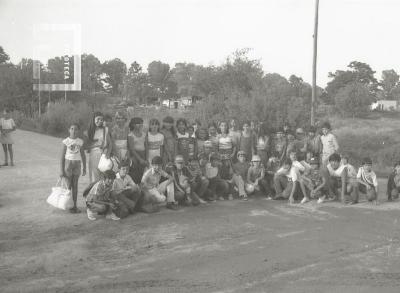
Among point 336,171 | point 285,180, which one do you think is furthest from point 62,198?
point 336,171

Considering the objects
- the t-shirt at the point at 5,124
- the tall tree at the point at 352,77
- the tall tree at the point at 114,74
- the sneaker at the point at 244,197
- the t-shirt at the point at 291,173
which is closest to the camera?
the t-shirt at the point at 291,173

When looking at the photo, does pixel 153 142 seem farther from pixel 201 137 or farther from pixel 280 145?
pixel 280 145

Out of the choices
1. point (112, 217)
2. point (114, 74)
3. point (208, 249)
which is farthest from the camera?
point (114, 74)

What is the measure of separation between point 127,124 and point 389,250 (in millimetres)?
5111

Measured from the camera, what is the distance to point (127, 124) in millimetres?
9094

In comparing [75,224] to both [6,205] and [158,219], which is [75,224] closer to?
[158,219]

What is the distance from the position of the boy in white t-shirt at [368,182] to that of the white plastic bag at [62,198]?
208 inches

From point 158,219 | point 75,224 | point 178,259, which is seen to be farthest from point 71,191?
point 178,259

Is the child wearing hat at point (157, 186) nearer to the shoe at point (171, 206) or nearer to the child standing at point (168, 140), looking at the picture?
the shoe at point (171, 206)

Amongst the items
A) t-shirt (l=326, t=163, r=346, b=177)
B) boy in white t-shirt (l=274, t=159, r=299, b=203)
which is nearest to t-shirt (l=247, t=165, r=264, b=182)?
boy in white t-shirt (l=274, t=159, r=299, b=203)

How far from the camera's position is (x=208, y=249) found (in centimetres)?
604

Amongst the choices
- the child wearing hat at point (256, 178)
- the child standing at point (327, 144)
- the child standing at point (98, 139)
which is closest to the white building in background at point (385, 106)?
the child standing at point (327, 144)

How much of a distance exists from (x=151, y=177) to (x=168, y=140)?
102 cm

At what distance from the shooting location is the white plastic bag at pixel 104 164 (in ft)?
26.6
